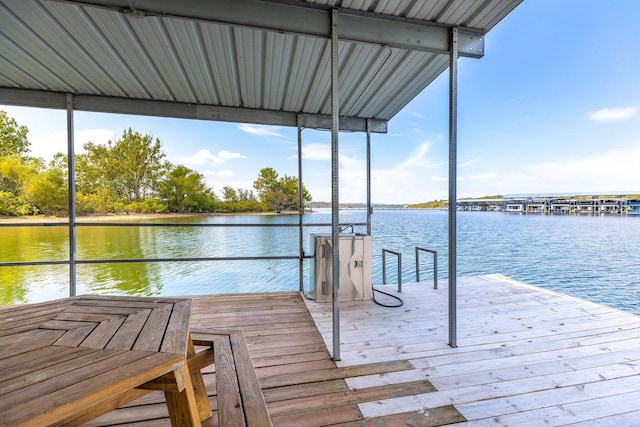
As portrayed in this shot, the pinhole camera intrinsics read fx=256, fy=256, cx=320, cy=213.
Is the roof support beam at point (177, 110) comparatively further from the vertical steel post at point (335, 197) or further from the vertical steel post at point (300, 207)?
the vertical steel post at point (335, 197)

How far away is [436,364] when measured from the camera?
1.85 metres

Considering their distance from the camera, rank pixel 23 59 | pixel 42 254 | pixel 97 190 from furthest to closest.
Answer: pixel 42 254
pixel 97 190
pixel 23 59

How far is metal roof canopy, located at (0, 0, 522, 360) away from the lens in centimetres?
176

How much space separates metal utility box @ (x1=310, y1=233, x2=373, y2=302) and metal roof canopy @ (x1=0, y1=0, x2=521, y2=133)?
5.79ft

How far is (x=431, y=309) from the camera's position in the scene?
287cm

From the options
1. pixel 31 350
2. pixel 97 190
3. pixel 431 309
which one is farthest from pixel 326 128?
pixel 97 190

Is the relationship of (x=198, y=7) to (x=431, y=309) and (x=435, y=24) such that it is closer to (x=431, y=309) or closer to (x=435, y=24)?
(x=435, y=24)

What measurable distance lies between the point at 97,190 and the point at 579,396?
6659 millimetres

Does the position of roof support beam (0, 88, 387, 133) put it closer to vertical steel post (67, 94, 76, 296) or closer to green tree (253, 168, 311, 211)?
vertical steel post (67, 94, 76, 296)

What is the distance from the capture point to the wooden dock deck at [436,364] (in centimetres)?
139

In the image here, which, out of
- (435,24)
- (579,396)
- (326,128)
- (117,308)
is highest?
(435,24)

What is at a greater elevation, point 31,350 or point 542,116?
point 542,116

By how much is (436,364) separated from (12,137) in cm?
802

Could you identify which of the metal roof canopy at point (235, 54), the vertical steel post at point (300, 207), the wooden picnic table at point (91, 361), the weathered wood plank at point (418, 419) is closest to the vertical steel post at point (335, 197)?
the metal roof canopy at point (235, 54)
